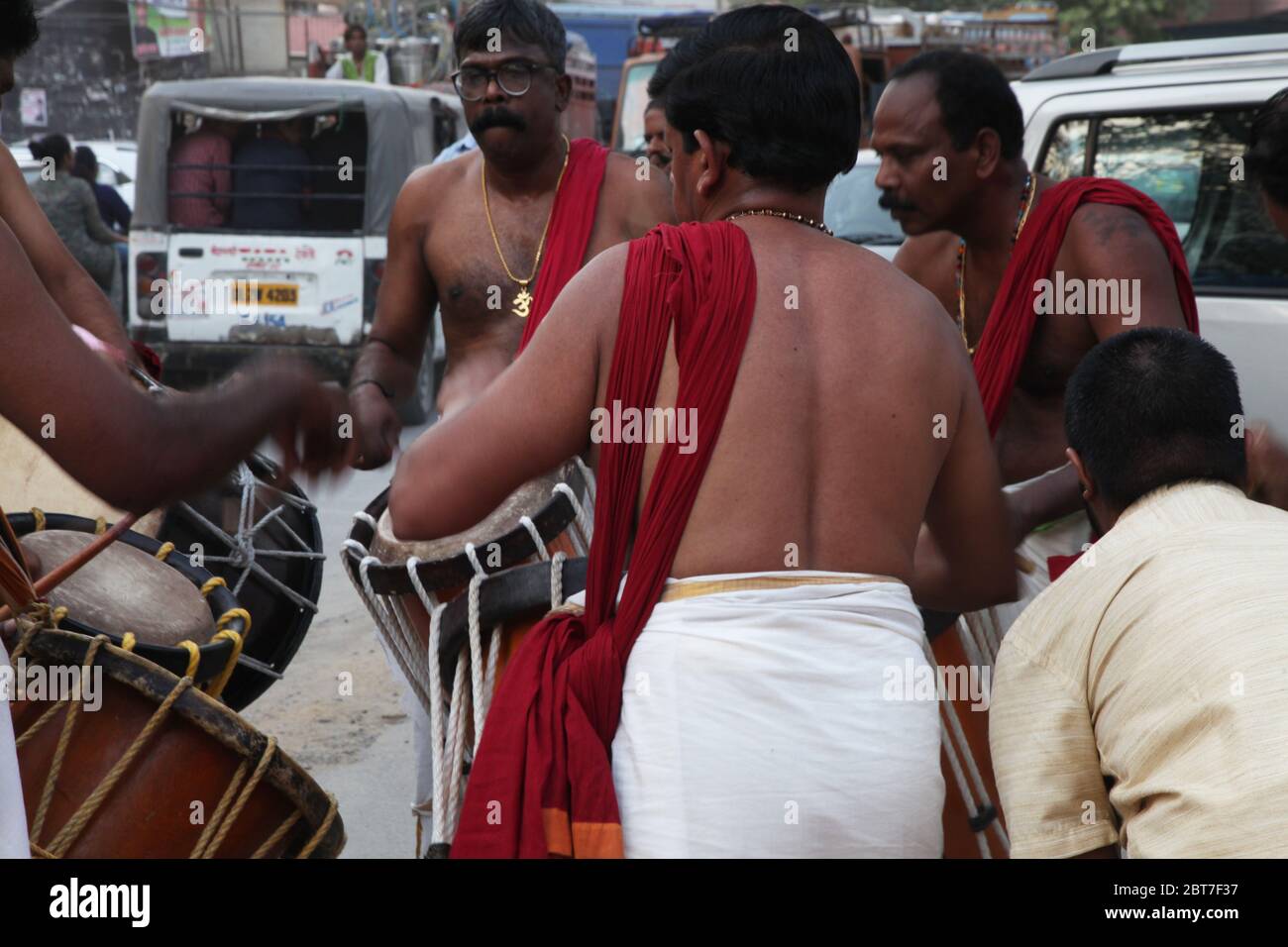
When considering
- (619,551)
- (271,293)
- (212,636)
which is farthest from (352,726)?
(271,293)

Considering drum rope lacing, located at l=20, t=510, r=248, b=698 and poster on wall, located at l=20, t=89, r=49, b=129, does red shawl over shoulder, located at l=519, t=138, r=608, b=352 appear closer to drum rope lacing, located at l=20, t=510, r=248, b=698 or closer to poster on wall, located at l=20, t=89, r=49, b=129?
drum rope lacing, located at l=20, t=510, r=248, b=698

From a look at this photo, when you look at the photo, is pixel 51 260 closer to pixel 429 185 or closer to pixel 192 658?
pixel 429 185

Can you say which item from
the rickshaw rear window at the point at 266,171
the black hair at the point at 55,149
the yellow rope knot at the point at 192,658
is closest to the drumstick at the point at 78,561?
the yellow rope knot at the point at 192,658

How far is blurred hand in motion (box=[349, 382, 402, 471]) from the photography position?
2852 millimetres

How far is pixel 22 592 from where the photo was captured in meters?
2.13

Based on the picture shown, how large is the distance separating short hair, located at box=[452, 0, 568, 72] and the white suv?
2451mm

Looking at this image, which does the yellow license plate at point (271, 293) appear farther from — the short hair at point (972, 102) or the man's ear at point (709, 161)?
the man's ear at point (709, 161)

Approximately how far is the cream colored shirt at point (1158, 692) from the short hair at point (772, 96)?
68cm

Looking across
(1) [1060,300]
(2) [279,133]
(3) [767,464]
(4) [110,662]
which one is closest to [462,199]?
(1) [1060,300]

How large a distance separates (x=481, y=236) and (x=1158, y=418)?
6.99 ft

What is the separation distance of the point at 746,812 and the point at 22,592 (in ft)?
3.53

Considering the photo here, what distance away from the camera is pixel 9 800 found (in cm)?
197

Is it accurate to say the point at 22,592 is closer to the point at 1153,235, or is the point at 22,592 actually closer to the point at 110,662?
the point at 110,662

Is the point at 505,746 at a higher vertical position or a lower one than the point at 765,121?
lower
